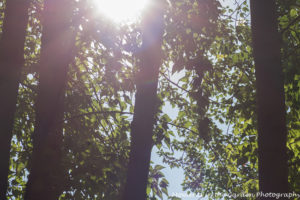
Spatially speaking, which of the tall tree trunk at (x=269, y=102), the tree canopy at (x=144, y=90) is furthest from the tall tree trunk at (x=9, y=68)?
the tall tree trunk at (x=269, y=102)

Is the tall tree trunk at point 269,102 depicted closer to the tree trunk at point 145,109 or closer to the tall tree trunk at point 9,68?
the tree trunk at point 145,109

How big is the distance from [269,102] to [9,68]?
3546 mm

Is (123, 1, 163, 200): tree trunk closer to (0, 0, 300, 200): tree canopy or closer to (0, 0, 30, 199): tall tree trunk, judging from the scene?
(0, 0, 300, 200): tree canopy

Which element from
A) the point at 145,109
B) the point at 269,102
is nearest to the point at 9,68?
the point at 145,109

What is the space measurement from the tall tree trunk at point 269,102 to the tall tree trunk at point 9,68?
10.6 ft

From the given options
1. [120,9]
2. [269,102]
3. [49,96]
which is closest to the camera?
[269,102]

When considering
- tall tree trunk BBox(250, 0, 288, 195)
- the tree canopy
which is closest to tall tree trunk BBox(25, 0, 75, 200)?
the tree canopy

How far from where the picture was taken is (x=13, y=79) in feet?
14.3

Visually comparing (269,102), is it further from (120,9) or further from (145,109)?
(120,9)

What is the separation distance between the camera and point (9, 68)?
4387mm

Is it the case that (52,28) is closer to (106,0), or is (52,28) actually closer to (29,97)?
(106,0)

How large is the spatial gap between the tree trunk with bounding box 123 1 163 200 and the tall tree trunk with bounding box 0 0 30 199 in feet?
5.49

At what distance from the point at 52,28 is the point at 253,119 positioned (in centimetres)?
494

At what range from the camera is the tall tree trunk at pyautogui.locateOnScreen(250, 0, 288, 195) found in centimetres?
310
